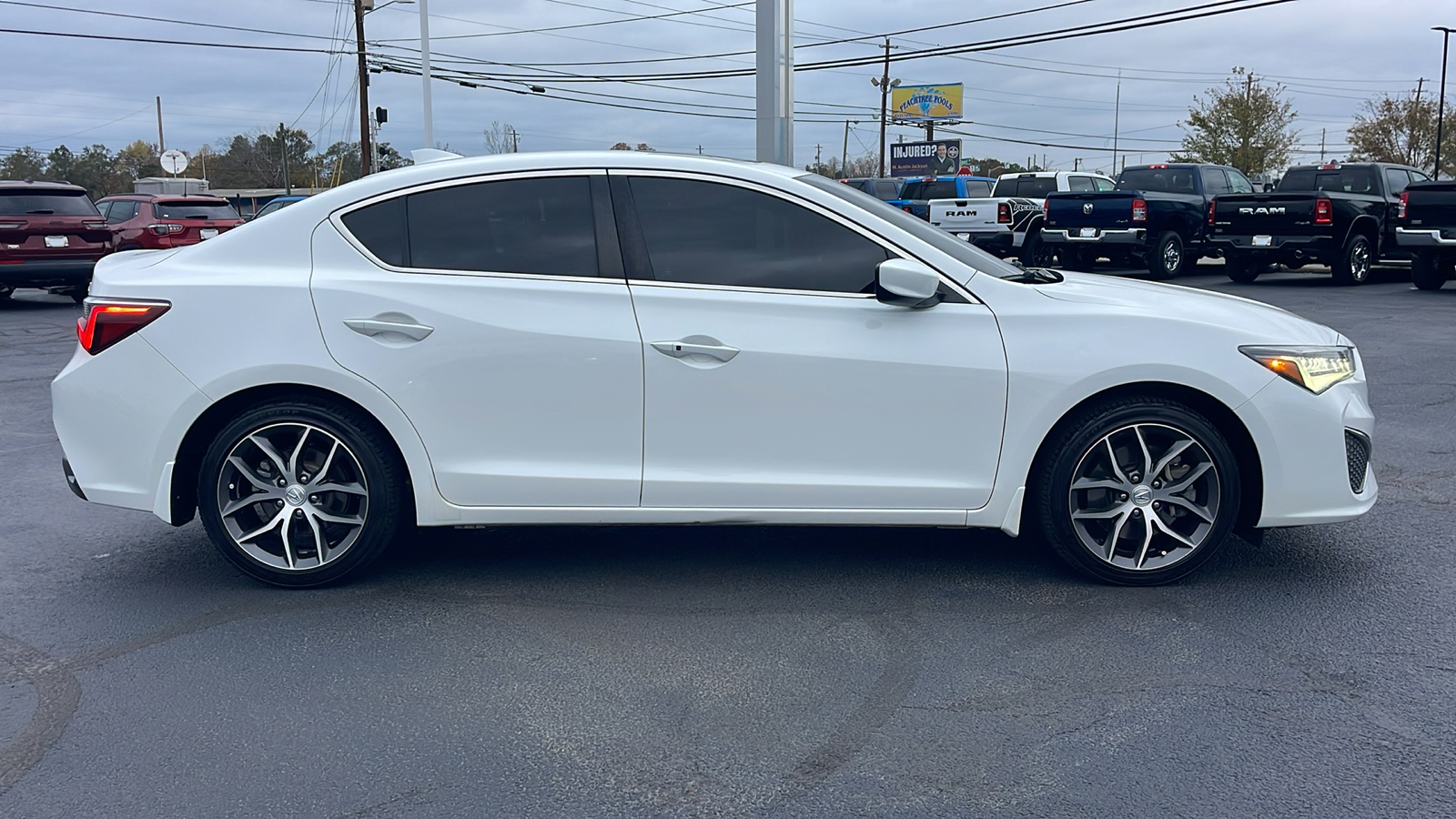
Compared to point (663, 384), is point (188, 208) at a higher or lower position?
higher

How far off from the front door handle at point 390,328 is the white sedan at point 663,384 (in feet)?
0.04

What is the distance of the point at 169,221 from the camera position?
19219 millimetres

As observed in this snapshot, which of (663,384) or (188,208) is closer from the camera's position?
(663,384)

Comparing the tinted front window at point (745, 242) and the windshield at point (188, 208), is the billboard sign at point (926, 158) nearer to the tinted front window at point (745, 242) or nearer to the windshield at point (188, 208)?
the windshield at point (188, 208)

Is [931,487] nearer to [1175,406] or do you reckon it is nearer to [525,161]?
[1175,406]

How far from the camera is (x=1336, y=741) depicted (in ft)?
10.8

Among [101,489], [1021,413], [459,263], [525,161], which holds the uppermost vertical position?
[525,161]

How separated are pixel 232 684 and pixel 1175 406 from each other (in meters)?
3.48

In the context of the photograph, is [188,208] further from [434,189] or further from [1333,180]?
[1333,180]

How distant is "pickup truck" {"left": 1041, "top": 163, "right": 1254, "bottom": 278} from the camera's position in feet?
65.4

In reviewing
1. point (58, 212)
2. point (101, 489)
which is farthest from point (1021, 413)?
point (58, 212)

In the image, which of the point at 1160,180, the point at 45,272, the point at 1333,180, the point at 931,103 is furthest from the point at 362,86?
the point at 931,103

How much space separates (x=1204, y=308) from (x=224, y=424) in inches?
153

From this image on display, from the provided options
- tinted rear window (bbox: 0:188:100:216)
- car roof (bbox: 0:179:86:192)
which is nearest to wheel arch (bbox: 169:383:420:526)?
tinted rear window (bbox: 0:188:100:216)
